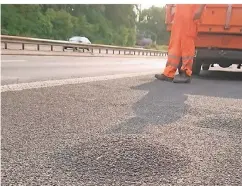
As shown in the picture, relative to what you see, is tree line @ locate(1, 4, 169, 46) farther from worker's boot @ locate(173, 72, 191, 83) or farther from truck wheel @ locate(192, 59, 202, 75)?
worker's boot @ locate(173, 72, 191, 83)

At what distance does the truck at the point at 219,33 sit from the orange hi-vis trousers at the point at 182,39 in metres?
1.85

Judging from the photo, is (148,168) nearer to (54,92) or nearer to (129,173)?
(129,173)

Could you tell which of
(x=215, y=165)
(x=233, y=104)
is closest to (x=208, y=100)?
(x=233, y=104)

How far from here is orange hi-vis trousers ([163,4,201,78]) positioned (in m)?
5.98

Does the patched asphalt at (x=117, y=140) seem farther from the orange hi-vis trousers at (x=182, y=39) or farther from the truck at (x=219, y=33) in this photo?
the truck at (x=219, y=33)

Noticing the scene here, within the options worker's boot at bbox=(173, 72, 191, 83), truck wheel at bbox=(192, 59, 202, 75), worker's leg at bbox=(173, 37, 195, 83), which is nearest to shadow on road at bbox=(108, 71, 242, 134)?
worker's boot at bbox=(173, 72, 191, 83)

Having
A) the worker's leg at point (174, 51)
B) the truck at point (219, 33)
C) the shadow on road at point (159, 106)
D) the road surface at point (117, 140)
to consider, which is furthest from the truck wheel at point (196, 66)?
the road surface at point (117, 140)

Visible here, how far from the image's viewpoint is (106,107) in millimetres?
3645

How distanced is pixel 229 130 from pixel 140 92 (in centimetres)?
200

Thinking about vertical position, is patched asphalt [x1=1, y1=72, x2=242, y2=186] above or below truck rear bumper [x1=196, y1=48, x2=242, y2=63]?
below

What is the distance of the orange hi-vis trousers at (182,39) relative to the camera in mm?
5984

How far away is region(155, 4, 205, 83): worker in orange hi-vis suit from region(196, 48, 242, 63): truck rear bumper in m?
1.81

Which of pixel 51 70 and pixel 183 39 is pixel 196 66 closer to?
pixel 183 39

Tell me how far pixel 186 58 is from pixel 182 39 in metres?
0.34
